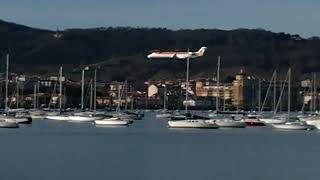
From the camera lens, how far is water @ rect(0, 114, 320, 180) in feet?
119

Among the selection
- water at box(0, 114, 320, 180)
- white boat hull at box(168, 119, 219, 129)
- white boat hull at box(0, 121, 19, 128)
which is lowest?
water at box(0, 114, 320, 180)

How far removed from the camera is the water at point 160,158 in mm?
36312

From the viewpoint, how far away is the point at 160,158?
148ft

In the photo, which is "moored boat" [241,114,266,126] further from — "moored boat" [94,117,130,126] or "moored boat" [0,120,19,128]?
"moored boat" [0,120,19,128]

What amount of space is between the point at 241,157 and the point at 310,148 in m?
10.6

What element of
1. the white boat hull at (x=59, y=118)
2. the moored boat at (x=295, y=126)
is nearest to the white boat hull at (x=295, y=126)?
the moored boat at (x=295, y=126)

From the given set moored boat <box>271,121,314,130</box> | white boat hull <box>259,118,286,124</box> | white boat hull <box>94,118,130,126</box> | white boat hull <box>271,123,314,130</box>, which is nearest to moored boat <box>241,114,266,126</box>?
white boat hull <box>259,118,286,124</box>

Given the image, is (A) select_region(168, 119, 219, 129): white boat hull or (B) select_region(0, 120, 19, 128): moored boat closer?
(A) select_region(168, 119, 219, 129): white boat hull

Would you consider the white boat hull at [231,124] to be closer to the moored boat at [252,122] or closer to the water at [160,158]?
the moored boat at [252,122]

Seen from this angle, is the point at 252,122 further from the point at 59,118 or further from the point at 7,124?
the point at 59,118

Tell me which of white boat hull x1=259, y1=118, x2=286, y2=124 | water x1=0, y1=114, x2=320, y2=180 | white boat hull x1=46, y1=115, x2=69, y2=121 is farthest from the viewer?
white boat hull x1=46, y1=115, x2=69, y2=121

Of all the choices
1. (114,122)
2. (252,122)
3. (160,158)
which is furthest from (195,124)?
(160,158)

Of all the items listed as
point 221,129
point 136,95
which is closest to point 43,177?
point 221,129

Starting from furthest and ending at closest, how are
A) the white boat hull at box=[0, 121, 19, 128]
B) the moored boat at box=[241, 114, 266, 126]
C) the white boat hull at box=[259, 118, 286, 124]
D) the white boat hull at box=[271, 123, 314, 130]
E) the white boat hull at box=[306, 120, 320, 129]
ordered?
the white boat hull at box=[259, 118, 286, 124] < the moored boat at box=[241, 114, 266, 126] < the white boat hull at box=[306, 120, 320, 129] < the white boat hull at box=[271, 123, 314, 130] < the white boat hull at box=[0, 121, 19, 128]
